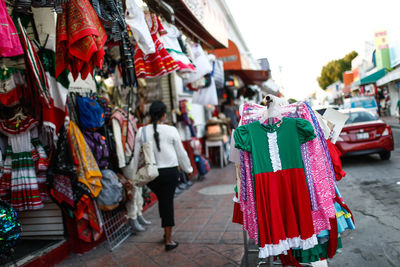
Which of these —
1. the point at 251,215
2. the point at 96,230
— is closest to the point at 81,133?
the point at 96,230

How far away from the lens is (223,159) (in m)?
11.1

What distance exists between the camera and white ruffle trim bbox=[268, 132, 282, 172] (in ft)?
8.98

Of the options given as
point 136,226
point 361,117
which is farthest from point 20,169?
point 361,117

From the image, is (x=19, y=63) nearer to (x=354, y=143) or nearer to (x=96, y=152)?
(x=96, y=152)

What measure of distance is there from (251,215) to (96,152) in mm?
2718

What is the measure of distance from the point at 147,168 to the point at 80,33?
199 centimetres

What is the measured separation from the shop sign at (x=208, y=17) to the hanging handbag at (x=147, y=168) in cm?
281

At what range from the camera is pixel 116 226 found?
5.10 m

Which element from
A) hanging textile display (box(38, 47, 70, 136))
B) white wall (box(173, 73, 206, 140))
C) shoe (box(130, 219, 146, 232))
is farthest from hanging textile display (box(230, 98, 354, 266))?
white wall (box(173, 73, 206, 140))

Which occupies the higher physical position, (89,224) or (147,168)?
(147,168)

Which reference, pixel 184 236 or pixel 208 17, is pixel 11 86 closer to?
pixel 184 236

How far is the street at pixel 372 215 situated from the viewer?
3506 mm

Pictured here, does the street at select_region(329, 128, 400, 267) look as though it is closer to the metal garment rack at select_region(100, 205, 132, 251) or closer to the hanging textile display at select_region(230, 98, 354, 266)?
the hanging textile display at select_region(230, 98, 354, 266)

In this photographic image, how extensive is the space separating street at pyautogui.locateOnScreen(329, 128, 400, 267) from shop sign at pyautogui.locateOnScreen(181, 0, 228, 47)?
4568 mm
